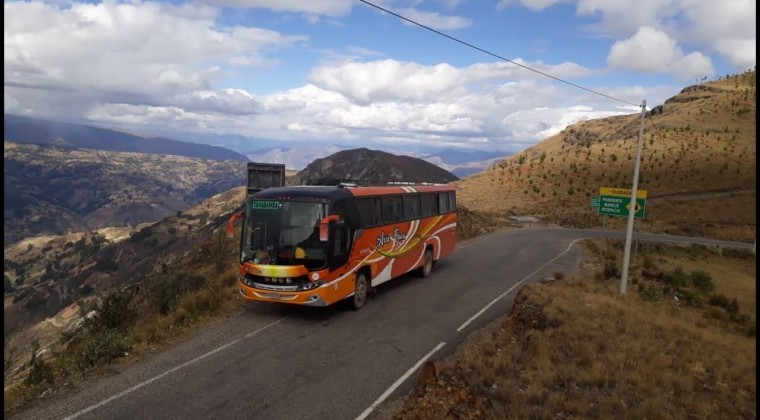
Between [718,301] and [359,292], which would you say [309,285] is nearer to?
[359,292]

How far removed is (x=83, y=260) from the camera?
169500 mm

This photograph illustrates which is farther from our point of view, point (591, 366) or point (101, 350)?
point (101, 350)

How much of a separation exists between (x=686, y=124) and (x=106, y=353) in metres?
92.7

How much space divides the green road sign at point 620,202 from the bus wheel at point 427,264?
274 inches

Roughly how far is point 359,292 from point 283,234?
10.5 feet

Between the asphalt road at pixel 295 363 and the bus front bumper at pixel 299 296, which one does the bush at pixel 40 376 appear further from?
the bus front bumper at pixel 299 296

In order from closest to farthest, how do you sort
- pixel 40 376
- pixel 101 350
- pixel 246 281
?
pixel 40 376 < pixel 101 350 < pixel 246 281

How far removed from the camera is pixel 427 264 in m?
20.5

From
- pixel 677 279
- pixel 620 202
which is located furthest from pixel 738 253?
pixel 620 202

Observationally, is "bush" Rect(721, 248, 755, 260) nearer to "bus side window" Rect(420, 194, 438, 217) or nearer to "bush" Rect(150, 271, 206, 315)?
"bus side window" Rect(420, 194, 438, 217)

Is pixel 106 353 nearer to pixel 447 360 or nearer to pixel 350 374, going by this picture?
pixel 350 374

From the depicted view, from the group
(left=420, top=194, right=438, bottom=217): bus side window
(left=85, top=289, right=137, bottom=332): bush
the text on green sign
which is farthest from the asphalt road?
(left=420, top=194, right=438, bottom=217): bus side window

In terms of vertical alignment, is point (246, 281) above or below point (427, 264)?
above

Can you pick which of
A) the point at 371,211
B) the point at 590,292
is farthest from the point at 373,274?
the point at 590,292
